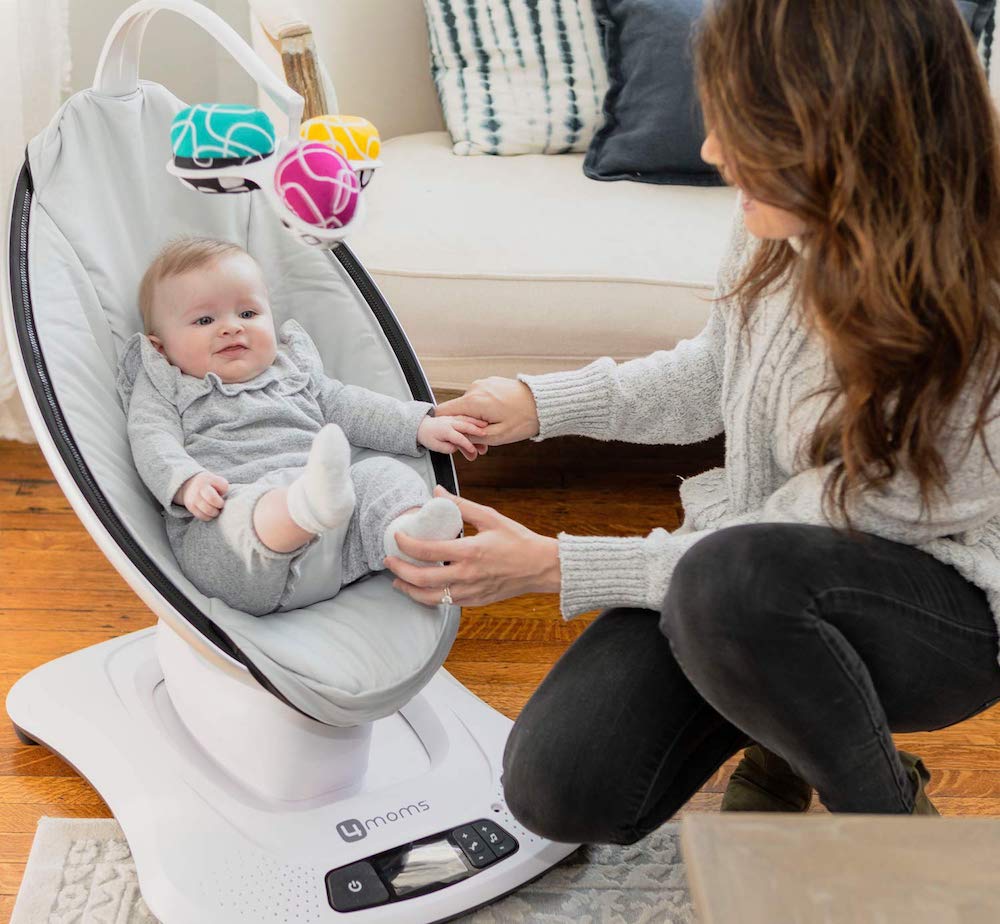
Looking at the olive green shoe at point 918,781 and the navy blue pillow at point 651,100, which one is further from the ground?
the navy blue pillow at point 651,100

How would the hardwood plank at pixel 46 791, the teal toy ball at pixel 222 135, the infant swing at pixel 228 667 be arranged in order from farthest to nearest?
the hardwood plank at pixel 46 791 → the infant swing at pixel 228 667 → the teal toy ball at pixel 222 135

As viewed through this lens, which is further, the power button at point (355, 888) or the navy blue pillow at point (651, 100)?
the navy blue pillow at point (651, 100)

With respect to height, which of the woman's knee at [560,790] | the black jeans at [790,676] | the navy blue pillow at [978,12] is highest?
the navy blue pillow at [978,12]

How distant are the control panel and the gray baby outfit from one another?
0.92 ft

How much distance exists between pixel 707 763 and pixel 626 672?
0.13 meters

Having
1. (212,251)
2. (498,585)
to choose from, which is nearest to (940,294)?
(498,585)

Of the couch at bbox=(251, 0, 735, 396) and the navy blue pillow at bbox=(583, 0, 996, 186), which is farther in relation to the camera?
the navy blue pillow at bbox=(583, 0, 996, 186)

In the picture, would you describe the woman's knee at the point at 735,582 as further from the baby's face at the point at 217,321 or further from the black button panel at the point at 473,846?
the baby's face at the point at 217,321

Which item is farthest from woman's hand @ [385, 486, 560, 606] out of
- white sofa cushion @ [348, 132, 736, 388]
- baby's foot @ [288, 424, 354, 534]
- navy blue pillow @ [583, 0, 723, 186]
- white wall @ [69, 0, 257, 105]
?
white wall @ [69, 0, 257, 105]

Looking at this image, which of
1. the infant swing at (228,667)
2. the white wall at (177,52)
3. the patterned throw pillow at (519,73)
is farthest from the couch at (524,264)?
the white wall at (177,52)

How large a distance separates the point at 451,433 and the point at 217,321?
29 cm

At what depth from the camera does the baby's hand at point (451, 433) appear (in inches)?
51.5

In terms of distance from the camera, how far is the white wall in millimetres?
2328

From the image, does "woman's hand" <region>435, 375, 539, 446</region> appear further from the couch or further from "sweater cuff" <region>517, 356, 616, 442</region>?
the couch
